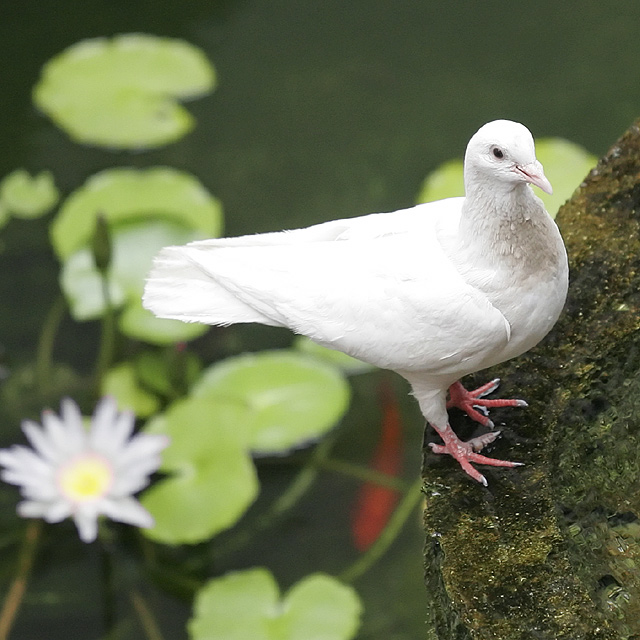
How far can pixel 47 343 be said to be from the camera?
3.13 metres

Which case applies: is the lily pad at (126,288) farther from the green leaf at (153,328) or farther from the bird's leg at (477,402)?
the bird's leg at (477,402)

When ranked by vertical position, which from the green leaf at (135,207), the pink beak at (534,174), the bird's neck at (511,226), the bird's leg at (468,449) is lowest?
the green leaf at (135,207)

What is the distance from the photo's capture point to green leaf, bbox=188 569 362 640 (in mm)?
2367

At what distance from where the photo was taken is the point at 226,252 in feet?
5.58

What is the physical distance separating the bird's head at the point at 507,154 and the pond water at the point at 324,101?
1.67 metres

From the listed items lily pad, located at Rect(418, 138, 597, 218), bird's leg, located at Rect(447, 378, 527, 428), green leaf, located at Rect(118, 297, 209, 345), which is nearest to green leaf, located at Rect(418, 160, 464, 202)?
lily pad, located at Rect(418, 138, 597, 218)

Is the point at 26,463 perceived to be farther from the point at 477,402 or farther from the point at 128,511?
the point at 477,402

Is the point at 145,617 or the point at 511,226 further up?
the point at 511,226

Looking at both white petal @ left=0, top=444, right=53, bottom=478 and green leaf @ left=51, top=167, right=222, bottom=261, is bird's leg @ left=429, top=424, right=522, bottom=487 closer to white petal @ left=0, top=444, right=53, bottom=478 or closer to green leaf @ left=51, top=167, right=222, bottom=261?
white petal @ left=0, top=444, right=53, bottom=478

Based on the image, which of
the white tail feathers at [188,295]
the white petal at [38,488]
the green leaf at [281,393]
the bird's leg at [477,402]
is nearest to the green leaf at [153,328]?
the green leaf at [281,393]

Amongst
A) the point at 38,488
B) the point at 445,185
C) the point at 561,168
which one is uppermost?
the point at 561,168

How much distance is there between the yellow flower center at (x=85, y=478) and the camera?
7.73 feet

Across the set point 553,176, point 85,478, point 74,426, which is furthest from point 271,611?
point 553,176

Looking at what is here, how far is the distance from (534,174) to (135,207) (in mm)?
1983
